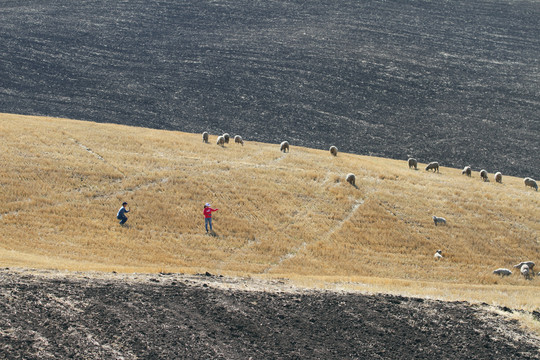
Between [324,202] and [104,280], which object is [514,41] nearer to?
[324,202]

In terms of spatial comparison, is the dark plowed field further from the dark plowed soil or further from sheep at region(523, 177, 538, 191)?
the dark plowed soil

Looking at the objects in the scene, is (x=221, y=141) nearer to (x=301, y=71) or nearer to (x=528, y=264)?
(x=528, y=264)

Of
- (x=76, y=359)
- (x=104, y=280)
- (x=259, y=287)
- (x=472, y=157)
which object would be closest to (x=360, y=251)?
(x=259, y=287)

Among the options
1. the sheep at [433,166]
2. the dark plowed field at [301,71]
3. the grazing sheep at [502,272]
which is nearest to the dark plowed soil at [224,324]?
the grazing sheep at [502,272]

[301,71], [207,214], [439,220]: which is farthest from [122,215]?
[301,71]

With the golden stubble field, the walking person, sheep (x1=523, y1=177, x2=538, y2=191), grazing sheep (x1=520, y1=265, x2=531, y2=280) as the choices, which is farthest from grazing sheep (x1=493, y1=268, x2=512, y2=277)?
sheep (x1=523, y1=177, x2=538, y2=191)

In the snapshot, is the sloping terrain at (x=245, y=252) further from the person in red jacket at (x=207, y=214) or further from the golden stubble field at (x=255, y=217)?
the person in red jacket at (x=207, y=214)
